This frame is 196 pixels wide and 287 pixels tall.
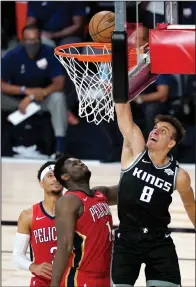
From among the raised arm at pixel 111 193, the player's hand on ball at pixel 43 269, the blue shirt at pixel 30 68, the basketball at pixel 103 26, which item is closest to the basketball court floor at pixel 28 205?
the blue shirt at pixel 30 68

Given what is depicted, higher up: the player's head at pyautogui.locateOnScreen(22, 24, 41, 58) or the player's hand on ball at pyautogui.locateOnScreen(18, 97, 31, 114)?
the player's head at pyautogui.locateOnScreen(22, 24, 41, 58)

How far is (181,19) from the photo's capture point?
1150 centimetres

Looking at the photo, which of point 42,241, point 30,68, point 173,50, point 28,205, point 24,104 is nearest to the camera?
point 173,50

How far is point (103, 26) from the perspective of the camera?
616 cm

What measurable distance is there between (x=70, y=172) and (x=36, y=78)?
252 inches

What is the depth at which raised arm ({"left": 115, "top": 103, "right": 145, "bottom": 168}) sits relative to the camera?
5.72m

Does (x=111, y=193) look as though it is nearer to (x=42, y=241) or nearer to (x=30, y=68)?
(x=42, y=241)

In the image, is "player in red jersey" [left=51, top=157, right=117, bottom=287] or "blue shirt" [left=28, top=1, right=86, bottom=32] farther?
"blue shirt" [left=28, top=1, right=86, bottom=32]

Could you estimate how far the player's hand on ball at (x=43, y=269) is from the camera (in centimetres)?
597

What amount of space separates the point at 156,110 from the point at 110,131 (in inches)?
30.4

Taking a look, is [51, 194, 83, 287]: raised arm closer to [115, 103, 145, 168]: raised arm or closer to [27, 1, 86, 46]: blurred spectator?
[115, 103, 145, 168]: raised arm

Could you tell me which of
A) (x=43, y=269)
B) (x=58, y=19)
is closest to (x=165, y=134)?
(x=43, y=269)

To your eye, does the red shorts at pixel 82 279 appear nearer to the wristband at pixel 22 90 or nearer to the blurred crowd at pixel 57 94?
the blurred crowd at pixel 57 94

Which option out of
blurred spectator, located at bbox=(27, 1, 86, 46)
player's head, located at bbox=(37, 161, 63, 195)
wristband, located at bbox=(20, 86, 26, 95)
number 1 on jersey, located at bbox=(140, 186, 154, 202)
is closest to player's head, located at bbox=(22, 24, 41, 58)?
blurred spectator, located at bbox=(27, 1, 86, 46)
